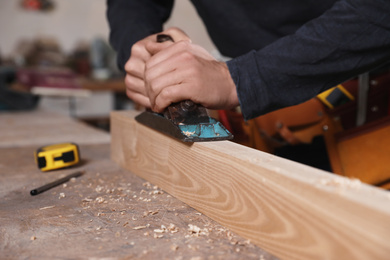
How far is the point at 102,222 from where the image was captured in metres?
0.71

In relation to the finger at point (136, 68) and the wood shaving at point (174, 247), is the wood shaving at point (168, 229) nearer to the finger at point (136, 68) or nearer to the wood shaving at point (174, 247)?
the wood shaving at point (174, 247)

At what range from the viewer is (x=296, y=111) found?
1274 millimetres

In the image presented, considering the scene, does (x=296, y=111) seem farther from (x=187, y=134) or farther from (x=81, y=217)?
(x=81, y=217)

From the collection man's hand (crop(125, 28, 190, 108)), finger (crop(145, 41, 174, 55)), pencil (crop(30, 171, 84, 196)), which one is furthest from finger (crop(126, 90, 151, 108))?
pencil (crop(30, 171, 84, 196))

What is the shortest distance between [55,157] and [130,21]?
0.52m

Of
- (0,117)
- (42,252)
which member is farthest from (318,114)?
(0,117)

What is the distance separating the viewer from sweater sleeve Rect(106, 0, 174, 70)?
1.25 m

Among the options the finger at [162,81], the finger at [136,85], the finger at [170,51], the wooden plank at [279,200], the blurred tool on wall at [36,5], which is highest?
the blurred tool on wall at [36,5]

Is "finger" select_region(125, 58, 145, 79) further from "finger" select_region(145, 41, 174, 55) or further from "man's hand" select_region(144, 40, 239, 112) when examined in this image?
"man's hand" select_region(144, 40, 239, 112)

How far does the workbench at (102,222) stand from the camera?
1.97ft

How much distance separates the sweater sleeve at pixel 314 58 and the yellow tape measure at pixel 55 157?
515mm

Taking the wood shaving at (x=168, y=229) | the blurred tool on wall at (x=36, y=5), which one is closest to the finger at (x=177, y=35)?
the wood shaving at (x=168, y=229)

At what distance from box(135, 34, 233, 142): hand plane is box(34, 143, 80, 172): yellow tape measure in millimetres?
308

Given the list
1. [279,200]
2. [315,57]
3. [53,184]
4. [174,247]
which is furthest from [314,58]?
[53,184]
